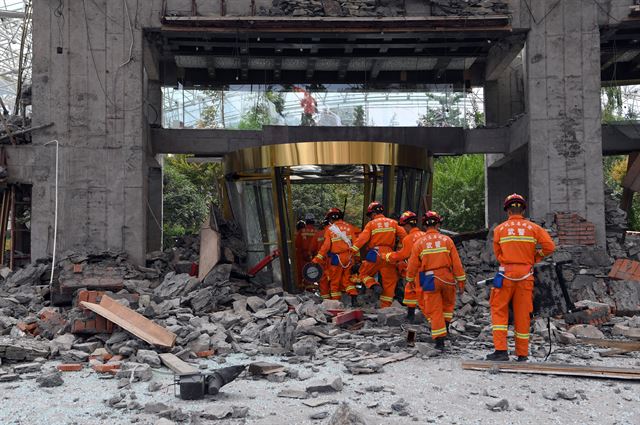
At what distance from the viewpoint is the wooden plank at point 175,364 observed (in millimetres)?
6708

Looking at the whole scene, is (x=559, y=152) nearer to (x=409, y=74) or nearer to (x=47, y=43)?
(x=409, y=74)

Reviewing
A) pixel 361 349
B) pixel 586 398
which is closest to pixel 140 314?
pixel 361 349

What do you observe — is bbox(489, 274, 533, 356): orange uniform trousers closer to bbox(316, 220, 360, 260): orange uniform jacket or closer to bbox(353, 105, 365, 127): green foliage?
bbox(316, 220, 360, 260): orange uniform jacket

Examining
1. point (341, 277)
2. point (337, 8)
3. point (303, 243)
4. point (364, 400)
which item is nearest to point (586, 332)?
point (341, 277)

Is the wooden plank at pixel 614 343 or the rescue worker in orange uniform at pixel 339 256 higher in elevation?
the rescue worker in orange uniform at pixel 339 256

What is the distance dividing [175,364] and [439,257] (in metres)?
3.52

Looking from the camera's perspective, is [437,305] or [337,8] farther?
[337,8]

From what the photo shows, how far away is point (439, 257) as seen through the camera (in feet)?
26.4

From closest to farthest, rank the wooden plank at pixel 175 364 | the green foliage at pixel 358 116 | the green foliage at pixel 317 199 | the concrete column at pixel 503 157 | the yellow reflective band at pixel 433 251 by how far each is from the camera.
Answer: the wooden plank at pixel 175 364
the yellow reflective band at pixel 433 251
the green foliage at pixel 358 116
the concrete column at pixel 503 157
the green foliage at pixel 317 199

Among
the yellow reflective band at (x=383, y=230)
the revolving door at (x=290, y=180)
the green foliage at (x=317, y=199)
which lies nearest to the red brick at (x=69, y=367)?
the yellow reflective band at (x=383, y=230)

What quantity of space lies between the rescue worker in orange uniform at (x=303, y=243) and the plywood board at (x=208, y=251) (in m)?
1.76

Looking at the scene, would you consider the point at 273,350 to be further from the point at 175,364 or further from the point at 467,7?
the point at 467,7

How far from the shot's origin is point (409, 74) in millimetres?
17281

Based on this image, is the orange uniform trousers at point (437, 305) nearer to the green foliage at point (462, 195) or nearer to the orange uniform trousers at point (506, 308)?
the orange uniform trousers at point (506, 308)
